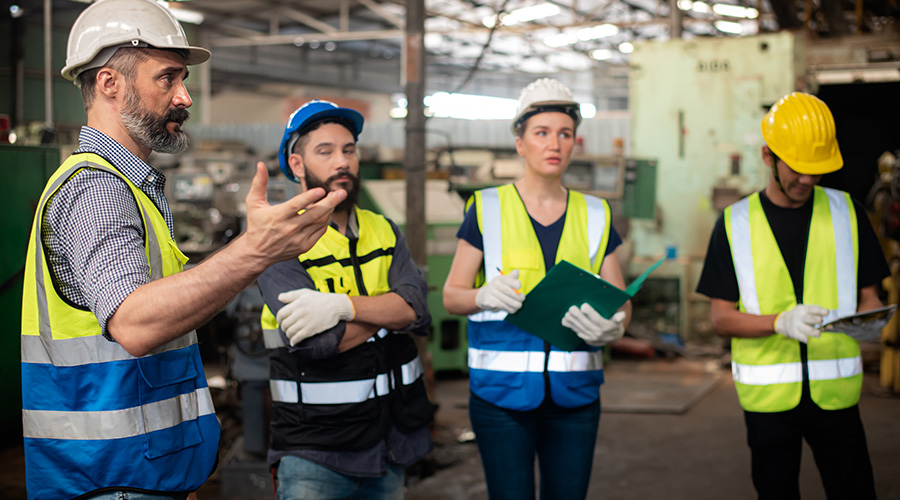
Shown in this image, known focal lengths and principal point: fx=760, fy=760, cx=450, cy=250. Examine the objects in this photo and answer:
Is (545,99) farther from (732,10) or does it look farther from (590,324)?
(732,10)

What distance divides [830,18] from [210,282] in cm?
916

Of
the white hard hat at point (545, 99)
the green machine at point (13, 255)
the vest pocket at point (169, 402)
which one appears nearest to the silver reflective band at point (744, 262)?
the white hard hat at point (545, 99)

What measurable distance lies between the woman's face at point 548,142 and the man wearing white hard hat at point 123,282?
1.14 meters

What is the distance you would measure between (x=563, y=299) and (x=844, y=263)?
2.90 ft

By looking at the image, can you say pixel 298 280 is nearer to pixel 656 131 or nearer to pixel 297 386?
pixel 297 386

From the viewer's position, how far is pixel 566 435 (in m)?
2.18

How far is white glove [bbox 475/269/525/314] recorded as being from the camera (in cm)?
209

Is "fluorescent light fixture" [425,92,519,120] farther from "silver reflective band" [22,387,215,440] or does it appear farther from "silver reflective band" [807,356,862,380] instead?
"silver reflective band" [22,387,215,440]

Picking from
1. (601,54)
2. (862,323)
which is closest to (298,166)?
(862,323)

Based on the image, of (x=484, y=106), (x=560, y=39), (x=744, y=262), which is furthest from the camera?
(x=484, y=106)

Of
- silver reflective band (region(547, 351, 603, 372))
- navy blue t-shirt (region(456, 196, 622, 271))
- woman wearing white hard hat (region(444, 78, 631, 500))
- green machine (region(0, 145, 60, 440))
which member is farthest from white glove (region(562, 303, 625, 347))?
green machine (region(0, 145, 60, 440))

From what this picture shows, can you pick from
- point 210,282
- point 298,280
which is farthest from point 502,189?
point 210,282

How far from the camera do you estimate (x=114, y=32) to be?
1387mm

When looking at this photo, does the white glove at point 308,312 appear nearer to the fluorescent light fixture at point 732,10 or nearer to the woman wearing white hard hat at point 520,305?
the woman wearing white hard hat at point 520,305
